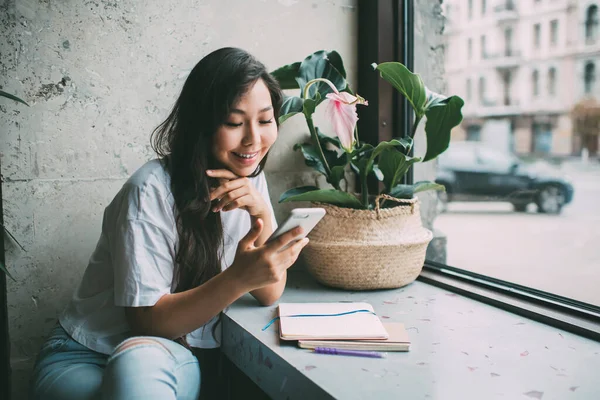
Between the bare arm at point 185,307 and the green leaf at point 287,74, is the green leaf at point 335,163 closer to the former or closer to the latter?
the green leaf at point 287,74

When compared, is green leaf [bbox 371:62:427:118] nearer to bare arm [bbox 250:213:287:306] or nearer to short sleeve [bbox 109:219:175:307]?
bare arm [bbox 250:213:287:306]

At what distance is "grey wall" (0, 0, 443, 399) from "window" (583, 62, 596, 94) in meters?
0.98

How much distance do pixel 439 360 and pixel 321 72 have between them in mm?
905

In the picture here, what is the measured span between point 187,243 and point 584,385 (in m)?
0.83

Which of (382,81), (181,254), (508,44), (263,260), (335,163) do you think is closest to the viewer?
(263,260)

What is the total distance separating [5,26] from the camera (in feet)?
4.76

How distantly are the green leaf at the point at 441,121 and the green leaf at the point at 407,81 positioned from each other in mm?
33

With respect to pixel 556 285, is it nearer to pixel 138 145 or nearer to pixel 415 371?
pixel 415 371

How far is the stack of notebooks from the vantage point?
3.67 feet

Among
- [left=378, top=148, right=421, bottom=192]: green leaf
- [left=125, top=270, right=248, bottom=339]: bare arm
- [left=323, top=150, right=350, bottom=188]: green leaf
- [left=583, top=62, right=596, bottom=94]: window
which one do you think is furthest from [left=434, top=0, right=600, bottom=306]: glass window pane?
[left=125, top=270, right=248, bottom=339]: bare arm

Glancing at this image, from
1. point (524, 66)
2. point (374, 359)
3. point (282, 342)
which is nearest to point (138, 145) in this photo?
point (282, 342)

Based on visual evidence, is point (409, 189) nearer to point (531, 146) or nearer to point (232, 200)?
point (531, 146)

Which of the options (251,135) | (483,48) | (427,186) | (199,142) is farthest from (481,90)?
(199,142)

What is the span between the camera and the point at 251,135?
1268mm
